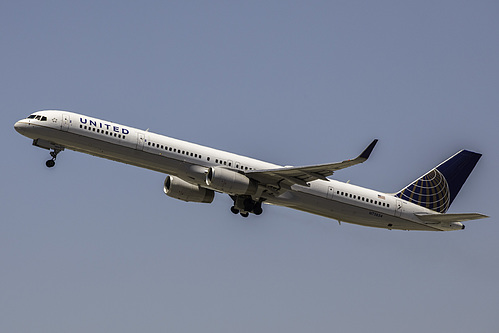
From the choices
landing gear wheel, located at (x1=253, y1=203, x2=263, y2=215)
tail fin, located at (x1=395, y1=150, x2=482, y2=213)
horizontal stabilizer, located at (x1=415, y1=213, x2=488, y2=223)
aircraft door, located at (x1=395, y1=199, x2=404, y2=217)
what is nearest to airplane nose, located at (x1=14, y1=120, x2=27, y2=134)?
landing gear wheel, located at (x1=253, y1=203, x2=263, y2=215)

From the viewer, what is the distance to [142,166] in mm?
53938

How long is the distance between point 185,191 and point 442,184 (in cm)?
2120

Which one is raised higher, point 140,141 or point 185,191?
point 140,141

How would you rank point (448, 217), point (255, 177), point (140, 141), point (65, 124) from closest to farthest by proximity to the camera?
point (65, 124) < point (140, 141) < point (255, 177) < point (448, 217)

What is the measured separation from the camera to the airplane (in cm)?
5238

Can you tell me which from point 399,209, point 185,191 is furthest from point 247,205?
point 399,209

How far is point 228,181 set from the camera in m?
54.5

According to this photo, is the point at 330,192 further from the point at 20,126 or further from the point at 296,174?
the point at 20,126

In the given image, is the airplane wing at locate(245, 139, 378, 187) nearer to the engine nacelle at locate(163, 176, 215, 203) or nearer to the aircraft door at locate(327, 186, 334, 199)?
the aircraft door at locate(327, 186, 334, 199)

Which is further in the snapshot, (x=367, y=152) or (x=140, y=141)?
(x=140, y=141)

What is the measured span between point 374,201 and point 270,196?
8346 mm

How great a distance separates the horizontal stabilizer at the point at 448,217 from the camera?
54.2m

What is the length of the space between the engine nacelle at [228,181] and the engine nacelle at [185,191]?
518 centimetres

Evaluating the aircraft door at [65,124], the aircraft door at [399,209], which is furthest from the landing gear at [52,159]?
the aircraft door at [399,209]
